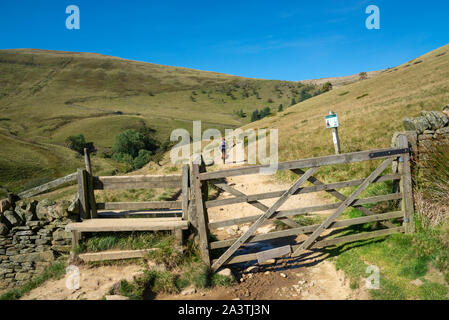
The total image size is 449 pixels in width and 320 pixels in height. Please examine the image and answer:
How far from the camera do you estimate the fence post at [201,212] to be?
6.46 meters

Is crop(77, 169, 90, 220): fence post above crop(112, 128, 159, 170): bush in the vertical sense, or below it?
below

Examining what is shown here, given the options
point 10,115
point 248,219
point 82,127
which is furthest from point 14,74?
point 248,219

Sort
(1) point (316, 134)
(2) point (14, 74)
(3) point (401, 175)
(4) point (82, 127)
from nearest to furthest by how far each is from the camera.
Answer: (3) point (401, 175) < (1) point (316, 134) < (4) point (82, 127) < (2) point (14, 74)

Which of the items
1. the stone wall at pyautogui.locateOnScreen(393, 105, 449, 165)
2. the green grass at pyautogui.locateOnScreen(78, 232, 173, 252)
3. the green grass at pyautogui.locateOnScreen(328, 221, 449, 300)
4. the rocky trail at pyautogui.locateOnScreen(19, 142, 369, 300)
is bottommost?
the rocky trail at pyautogui.locateOnScreen(19, 142, 369, 300)

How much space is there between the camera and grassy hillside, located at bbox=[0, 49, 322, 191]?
60.1 metres

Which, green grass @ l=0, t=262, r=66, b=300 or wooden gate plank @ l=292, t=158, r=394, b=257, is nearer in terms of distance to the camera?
green grass @ l=0, t=262, r=66, b=300

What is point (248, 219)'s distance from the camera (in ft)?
21.6

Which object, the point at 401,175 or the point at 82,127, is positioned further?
the point at 82,127

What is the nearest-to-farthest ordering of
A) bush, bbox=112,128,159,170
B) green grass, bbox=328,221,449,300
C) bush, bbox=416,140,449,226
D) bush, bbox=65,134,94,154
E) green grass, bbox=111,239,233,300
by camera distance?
1. green grass, bbox=328,221,449,300
2. green grass, bbox=111,239,233,300
3. bush, bbox=416,140,449,226
4. bush, bbox=112,128,159,170
5. bush, bbox=65,134,94,154

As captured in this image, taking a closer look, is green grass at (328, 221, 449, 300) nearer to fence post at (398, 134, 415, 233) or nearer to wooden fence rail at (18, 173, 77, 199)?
fence post at (398, 134, 415, 233)

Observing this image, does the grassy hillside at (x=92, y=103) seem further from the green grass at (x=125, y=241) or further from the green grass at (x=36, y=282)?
the green grass at (x=125, y=241)

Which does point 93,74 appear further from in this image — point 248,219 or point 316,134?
point 248,219

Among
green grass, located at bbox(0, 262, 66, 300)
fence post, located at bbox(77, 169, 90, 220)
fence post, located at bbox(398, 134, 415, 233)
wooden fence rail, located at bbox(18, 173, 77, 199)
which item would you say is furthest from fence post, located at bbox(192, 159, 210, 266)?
fence post, located at bbox(398, 134, 415, 233)
